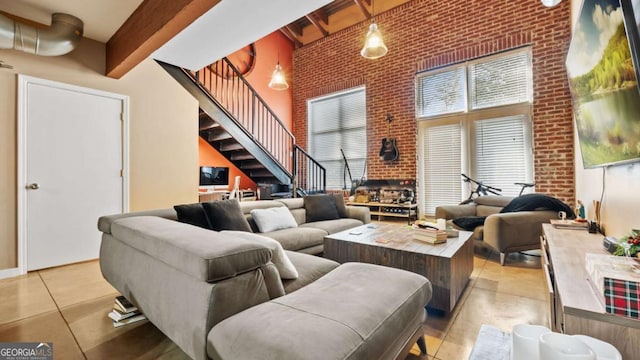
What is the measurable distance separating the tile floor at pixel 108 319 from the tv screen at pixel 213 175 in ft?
8.26

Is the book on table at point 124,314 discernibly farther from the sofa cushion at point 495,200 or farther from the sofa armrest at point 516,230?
the sofa cushion at point 495,200

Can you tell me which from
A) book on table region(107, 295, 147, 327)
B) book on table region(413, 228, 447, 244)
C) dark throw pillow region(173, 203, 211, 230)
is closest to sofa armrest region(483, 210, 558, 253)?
book on table region(413, 228, 447, 244)

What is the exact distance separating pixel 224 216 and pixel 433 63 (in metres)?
4.49

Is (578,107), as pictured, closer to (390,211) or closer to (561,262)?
(561,262)

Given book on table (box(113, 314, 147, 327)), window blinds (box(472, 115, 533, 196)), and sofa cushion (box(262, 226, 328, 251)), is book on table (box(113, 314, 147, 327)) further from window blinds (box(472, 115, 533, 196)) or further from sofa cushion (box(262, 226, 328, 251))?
window blinds (box(472, 115, 533, 196))

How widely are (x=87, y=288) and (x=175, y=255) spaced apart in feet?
6.34

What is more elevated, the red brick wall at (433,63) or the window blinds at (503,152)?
the red brick wall at (433,63)

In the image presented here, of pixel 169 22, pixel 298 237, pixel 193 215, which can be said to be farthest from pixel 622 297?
pixel 169 22

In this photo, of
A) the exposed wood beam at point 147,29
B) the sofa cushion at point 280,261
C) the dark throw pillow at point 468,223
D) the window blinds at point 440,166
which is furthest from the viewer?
the window blinds at point 440,166

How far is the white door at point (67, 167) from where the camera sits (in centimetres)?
287

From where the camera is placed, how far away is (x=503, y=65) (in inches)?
175

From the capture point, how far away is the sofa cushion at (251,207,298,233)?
2961 millimetres

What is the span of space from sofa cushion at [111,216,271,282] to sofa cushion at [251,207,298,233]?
1.40 m

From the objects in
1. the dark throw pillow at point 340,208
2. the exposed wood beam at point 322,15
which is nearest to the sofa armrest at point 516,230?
the dark throw pillow at point 340,208
